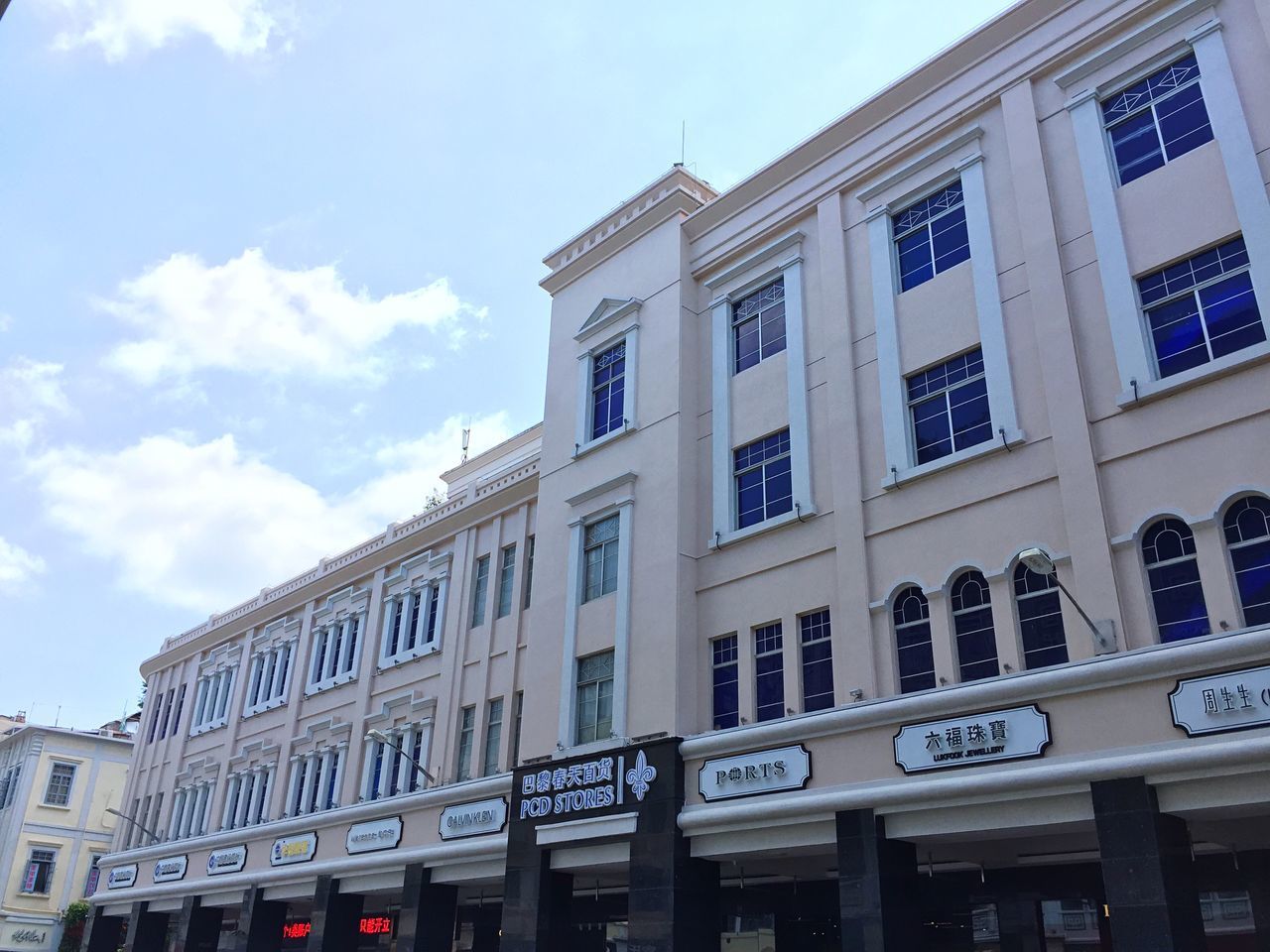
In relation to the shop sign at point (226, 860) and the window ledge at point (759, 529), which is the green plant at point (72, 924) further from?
the window ledge at point (759, 529)

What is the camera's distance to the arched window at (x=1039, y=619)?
15875mm

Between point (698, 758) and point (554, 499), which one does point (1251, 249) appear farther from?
point (554, 499)

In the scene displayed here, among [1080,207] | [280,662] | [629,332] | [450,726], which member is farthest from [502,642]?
[1080,207]

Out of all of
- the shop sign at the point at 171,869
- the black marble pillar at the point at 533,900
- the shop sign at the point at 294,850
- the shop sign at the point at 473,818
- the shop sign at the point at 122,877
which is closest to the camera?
the black marble pillar at the point at 533,900

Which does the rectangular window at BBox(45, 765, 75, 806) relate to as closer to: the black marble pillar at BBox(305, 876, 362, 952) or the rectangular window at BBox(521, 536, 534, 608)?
the black marble pillar at BBox(305, 876, 362, 952)

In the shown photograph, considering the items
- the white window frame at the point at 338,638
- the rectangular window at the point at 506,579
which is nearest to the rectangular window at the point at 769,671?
the rectangular window at the point at 506,579

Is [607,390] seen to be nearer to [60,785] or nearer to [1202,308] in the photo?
[1202,308]

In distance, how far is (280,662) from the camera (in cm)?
3647

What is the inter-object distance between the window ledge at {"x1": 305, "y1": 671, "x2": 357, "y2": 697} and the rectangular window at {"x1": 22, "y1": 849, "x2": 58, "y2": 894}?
2605cm

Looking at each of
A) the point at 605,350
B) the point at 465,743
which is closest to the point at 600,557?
the point at 605,350

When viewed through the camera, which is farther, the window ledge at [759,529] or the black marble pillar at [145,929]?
the black marble pillar at [145,929]

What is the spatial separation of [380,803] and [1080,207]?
20.3 meters

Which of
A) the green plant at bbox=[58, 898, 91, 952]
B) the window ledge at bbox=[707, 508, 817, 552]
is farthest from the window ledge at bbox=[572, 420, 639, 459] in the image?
the green plant at bbox=[58, 898, 91, 952]

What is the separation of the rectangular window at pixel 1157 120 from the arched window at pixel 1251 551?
574 centimetres
